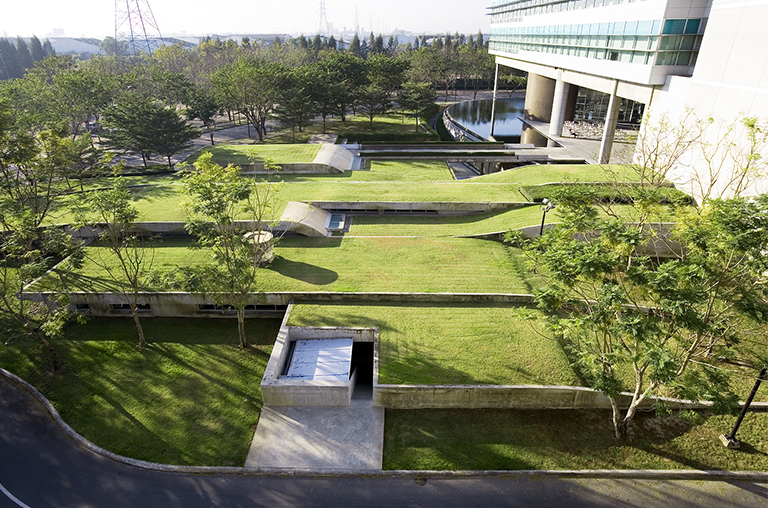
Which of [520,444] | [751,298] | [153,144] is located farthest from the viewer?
[153,144]

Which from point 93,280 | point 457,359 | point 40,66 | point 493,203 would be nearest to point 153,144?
point 93,280

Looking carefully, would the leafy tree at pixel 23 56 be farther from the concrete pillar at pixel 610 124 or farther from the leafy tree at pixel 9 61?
the concrete pillar at pixel 610 124

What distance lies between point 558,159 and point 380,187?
63.2 feet

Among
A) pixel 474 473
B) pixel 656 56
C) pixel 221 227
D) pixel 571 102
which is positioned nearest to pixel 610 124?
pixel 656 56

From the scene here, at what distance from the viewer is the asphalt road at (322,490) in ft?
39.9

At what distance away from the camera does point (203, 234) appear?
52.1ft

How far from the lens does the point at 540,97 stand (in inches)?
2259

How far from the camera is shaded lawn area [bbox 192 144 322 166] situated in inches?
1415

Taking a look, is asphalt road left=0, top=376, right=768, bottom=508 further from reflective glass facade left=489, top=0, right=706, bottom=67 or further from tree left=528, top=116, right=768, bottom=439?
reflective glass facade left=489, top=0, right=706, bottom=67

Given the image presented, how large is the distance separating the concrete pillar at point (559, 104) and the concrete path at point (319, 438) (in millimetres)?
42428

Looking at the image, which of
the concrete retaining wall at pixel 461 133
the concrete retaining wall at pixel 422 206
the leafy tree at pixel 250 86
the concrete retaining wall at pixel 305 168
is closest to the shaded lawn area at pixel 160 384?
the concrete retaining wall at pixel 422 206

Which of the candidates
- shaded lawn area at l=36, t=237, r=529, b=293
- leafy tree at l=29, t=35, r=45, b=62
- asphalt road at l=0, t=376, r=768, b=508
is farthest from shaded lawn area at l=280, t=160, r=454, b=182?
leafy tree at l=29, t=35, r=45, b=62

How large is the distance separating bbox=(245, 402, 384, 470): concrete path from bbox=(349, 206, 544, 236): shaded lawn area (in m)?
12.2

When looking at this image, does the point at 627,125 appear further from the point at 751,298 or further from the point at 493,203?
the point at 751,298
